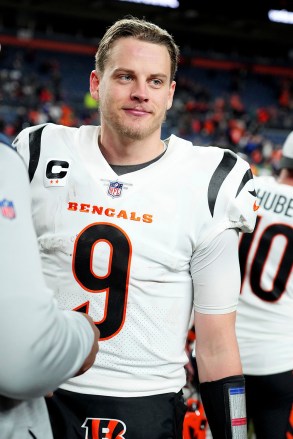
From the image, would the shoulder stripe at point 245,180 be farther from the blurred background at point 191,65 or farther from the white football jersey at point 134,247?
the blurred background at point 191,65

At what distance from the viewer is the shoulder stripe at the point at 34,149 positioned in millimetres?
1938

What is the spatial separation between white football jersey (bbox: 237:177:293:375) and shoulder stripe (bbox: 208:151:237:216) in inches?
30.3

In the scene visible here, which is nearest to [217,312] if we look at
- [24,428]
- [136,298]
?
[136,298]

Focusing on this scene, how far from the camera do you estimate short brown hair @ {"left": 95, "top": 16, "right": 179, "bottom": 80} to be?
196 cm

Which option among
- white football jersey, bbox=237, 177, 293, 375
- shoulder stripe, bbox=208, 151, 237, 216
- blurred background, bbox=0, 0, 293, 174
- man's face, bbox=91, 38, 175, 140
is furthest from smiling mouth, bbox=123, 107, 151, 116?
blurred background, bbox=0, 0, 293, 174

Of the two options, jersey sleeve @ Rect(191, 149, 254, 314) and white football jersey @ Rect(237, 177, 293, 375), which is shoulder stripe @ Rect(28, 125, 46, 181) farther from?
white football jersey @ Rect(237, 177, 293, 375)

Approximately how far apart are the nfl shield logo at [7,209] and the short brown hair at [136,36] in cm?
99

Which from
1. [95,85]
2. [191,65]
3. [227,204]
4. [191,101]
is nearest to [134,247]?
[227,204]

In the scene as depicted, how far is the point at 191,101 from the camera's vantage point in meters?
19.6

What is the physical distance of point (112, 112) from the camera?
1942mm

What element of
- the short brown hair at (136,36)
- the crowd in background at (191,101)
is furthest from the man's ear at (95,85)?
the crowd in background at (191,101)

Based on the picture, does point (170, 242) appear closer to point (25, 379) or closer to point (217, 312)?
point (217, 312)

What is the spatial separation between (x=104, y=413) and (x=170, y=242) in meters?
0.52

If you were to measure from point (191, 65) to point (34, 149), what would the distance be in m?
20.6
